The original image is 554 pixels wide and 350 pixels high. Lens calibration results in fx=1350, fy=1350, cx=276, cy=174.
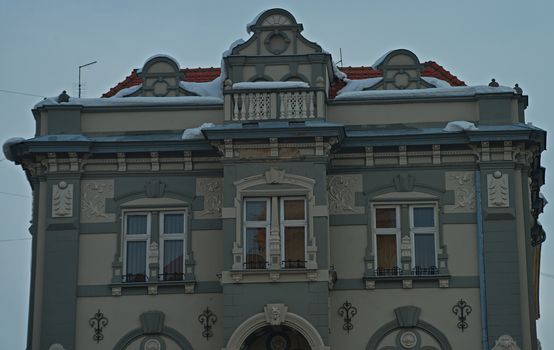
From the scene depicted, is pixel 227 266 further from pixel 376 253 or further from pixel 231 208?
pixel 376 253

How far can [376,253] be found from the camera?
34219 mm

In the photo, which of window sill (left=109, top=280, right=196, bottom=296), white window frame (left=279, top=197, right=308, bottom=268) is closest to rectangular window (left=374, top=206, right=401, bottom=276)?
white window frame (left=279, top=197, right=308, bottom=268)

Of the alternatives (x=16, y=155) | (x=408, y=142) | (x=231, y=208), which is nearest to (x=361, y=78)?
(x=408, y=142)

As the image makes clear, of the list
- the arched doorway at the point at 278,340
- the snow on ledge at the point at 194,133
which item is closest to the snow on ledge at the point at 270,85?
the snow on ledge at the point at 194,133

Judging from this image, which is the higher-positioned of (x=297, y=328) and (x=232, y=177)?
(x=232, y=177)

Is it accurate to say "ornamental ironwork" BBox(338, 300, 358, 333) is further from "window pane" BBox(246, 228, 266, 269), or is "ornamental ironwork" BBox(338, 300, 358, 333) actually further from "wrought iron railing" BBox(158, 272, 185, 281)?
"wrought iron railing" BBox(158, 272, 185, 281)

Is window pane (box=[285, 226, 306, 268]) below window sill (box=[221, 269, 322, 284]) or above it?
above

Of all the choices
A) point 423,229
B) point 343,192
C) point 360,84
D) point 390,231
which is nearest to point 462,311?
point 423,229

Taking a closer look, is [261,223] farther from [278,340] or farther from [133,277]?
[133,277]

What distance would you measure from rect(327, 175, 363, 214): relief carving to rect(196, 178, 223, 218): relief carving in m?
2.81

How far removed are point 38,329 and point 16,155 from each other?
465 centimetres

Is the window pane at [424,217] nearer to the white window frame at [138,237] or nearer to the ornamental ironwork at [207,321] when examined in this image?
the ornamental ironwork at [207,321]

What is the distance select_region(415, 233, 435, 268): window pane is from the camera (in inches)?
1341

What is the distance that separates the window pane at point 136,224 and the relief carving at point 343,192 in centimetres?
480
